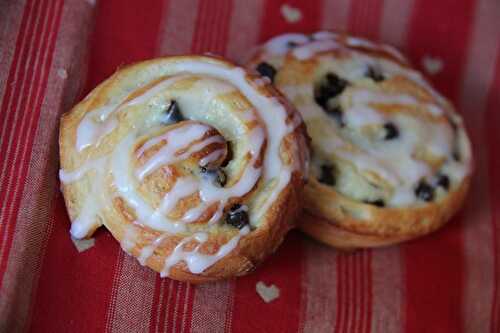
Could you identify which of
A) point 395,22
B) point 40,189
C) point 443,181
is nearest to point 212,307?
point 40,189

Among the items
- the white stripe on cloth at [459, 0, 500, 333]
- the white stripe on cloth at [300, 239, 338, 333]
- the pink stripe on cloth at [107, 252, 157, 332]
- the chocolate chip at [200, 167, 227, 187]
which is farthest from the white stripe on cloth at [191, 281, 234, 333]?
the white stripe on cloth at [459, 0, 500, 333]

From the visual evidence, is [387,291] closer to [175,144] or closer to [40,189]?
[175,144]

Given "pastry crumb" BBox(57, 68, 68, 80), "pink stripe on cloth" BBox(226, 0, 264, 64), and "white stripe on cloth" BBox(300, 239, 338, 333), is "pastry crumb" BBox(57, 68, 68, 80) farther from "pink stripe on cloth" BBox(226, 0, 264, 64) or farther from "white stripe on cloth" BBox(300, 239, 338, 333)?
"white stripe on cloth" BBox(300, 239, 338, 333)

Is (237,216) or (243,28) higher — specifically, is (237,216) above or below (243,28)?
below

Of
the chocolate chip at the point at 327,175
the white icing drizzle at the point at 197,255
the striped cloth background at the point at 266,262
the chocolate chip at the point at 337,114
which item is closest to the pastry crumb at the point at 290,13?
the striped cloth background at the point at 266,262

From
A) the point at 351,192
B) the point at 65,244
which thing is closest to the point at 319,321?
the point at 351,192
